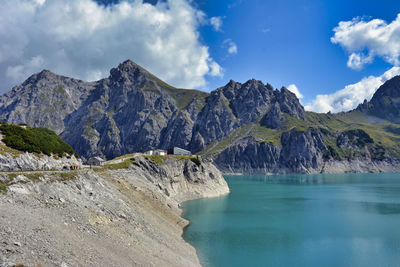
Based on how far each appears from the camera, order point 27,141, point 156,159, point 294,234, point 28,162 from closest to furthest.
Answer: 1. point 28,162
2. point 294,234
3. point 27,141
4. point 156,159

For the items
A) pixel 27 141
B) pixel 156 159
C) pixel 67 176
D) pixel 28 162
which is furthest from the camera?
pixel 156 159

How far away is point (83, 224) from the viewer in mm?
30094


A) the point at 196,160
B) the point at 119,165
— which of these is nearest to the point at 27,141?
the point at 119,165

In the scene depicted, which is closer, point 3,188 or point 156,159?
point 3,188

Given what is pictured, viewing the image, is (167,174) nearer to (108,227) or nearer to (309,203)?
(309,203)

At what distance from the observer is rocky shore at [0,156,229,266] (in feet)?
68.8

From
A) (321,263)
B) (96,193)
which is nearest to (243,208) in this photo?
(321,263)

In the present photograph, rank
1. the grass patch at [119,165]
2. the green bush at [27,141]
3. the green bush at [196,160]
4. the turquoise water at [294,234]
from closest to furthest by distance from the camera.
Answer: the turquoise water at [294,234] < the green bush at [27,141] < the grass patch at [119,165] < the green bush at [196,160]

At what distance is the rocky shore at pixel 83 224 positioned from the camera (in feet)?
68.8

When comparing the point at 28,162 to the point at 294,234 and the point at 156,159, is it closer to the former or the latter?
the point at 156,159

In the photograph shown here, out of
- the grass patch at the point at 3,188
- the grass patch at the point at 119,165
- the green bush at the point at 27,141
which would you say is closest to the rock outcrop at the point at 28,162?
the green bush at the point at 27,141

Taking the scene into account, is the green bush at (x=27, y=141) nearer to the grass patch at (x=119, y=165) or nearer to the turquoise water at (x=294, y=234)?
the grass patch at (x=119, y=165)

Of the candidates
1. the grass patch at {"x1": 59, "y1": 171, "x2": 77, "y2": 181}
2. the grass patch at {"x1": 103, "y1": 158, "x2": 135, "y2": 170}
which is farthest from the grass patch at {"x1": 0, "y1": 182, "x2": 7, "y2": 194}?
the grass patch at {"x1": 103, "y1": 158, "x2": 135, "y2": 170}

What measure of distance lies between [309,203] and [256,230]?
152ft
